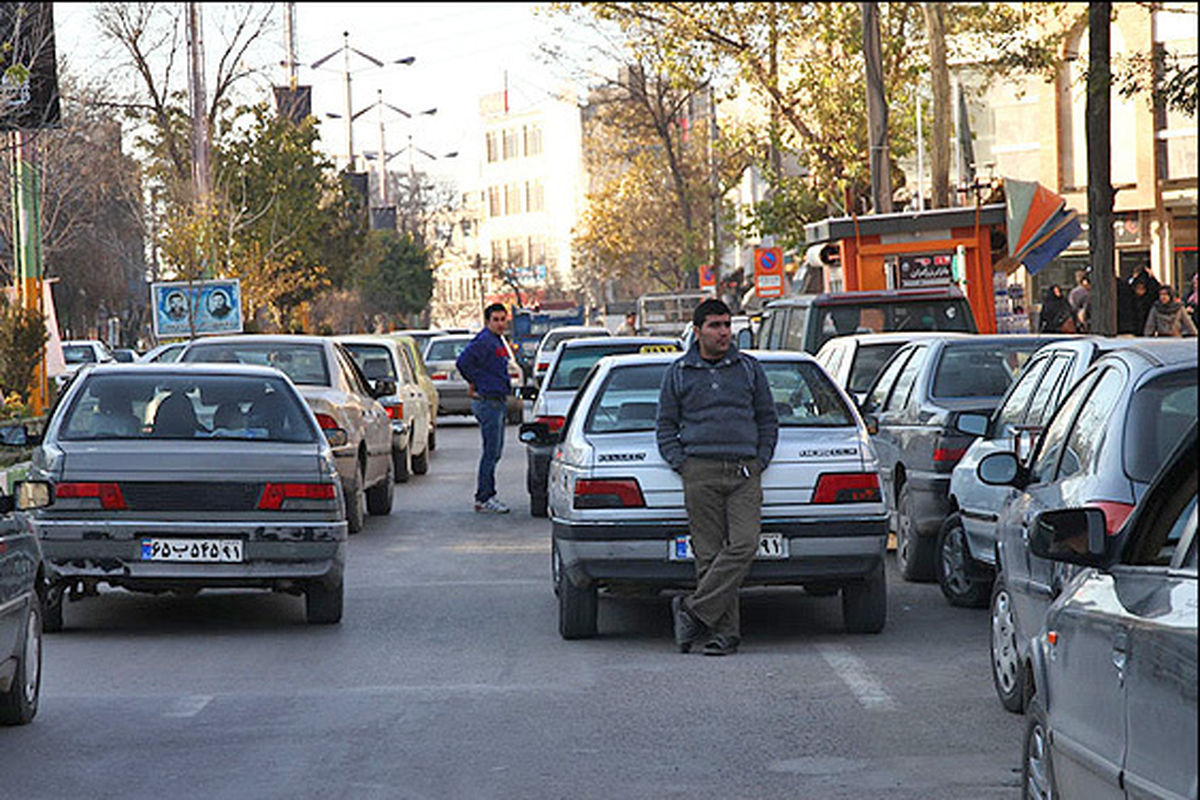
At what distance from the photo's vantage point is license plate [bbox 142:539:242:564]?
11594 millimetres

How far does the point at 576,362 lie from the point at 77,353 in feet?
110

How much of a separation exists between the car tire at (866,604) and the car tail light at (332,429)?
6.93 meters

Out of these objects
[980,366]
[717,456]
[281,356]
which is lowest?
[717,456]

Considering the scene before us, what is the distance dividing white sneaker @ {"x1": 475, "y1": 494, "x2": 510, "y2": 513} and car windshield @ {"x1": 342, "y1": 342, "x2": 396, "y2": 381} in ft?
16.6

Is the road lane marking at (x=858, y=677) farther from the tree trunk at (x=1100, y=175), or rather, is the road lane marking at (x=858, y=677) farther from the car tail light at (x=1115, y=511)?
the tree trunk at (x=1100, y=175)

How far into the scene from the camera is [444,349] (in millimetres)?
39562

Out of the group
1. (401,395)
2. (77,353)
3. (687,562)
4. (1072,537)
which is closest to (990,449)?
(687,562)

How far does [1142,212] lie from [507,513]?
27.5 metres

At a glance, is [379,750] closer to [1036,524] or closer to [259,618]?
[1036,524]

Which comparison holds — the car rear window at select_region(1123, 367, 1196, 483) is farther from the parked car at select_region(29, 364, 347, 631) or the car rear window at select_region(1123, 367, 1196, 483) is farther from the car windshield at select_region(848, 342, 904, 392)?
the car windshield at select_region(848, 342, 904, 392)

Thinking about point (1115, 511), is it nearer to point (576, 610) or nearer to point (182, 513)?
point (576, 610)

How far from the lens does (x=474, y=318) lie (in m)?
164

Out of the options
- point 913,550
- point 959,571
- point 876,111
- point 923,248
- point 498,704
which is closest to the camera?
point 498,704

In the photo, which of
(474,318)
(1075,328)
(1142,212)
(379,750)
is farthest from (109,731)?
(474,318)
